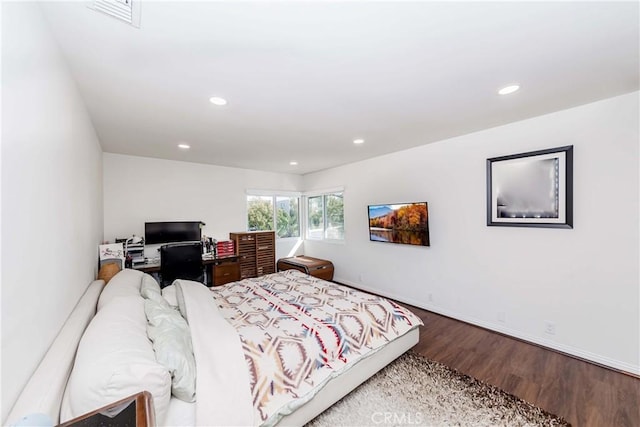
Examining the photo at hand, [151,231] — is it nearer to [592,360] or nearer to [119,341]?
[119,341]

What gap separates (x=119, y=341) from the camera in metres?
1.25

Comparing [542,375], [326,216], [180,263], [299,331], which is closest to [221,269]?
[180,263]

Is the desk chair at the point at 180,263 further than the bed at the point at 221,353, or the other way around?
the desk chair at the point at 180,263

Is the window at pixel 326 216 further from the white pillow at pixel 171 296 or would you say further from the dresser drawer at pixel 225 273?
the white pillow at pixel 171 296

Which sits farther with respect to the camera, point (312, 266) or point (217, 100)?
point (312, 266)

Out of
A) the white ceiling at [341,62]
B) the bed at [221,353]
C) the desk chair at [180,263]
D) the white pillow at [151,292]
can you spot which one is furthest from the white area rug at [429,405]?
the desk chair at [180,263]

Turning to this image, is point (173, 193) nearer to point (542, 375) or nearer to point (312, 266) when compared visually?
point (312, 266)

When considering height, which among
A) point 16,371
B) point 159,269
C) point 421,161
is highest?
point 421,161

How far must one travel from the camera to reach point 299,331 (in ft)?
6.37

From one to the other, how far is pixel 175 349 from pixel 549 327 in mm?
3494

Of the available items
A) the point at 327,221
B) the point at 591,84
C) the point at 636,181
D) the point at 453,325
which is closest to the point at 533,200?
the point at 636,181

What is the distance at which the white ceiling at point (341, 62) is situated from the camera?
1302 millimetres

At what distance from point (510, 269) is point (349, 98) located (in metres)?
2.66

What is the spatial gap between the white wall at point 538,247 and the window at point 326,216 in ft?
4.20
